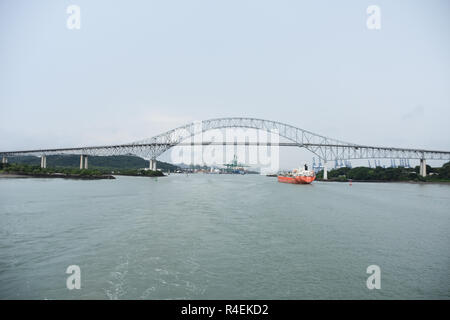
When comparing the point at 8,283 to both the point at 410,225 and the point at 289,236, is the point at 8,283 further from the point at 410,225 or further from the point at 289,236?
the point at 410,225

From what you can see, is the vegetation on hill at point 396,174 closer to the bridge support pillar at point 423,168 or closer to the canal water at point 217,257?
the bridge support pillar at point 423,168

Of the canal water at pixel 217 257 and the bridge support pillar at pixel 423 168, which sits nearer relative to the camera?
the canal water at pixel 217 257


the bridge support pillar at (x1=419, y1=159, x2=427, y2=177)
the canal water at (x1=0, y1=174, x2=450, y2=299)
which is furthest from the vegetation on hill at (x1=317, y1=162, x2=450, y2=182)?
the canal water at (x1=0, y1=174, x2=450, y2=299)

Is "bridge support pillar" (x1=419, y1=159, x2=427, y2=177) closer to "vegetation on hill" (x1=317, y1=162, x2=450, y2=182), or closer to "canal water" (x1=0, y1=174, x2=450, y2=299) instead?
"vegetation on hill" (x1=317, y1=162, x2=450, y2=182)

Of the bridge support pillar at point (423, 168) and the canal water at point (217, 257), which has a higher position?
the bridge support pillar at point (423, 168)

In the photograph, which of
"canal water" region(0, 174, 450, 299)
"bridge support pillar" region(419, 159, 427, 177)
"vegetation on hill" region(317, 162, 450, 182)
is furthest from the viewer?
"bridge support pillar" region(419, 159, 427, 177)

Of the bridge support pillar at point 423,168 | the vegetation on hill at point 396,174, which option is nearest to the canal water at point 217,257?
the vegetation on hill at point 396,174

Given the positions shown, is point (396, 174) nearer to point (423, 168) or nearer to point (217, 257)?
point (423, 168)

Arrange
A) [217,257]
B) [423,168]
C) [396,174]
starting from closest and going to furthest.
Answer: [217,257], [396,174], [423,168]

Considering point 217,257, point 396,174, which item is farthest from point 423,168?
point 217,257

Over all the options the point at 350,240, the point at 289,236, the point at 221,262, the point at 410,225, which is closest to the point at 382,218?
the point at 410,225

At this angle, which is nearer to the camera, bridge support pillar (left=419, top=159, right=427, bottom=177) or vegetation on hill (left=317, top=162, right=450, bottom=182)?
vegetation on hill (left=317, top=162, right=450, bottom=182)

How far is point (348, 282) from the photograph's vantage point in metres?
Answer: 5.38
